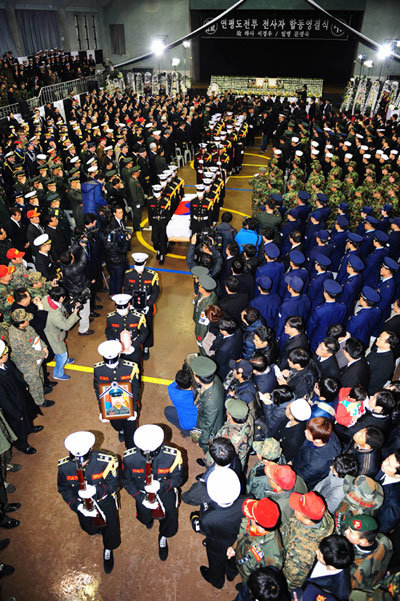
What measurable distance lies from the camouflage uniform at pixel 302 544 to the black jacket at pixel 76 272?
4.36 meters

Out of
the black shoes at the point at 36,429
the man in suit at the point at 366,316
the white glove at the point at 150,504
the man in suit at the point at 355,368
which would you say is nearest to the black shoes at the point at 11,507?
the black shoes at the point at 36,429

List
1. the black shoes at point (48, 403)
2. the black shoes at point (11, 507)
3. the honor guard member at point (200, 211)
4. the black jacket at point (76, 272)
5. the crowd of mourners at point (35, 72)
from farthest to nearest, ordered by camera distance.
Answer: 1. the crowd of mourners at point (35, 72)
2. the honor guard member at point (200, 211)
3. the black jacket at point (76, 272)
4. the black shoes at point (48, 403)
5. the black shoes at point (11, 507)

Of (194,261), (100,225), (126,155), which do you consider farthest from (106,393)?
(126,155)

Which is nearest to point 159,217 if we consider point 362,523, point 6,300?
point 6,300

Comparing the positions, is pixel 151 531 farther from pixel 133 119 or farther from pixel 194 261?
pixel 133 119

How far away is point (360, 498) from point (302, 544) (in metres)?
0.55

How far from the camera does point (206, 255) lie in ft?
19.7

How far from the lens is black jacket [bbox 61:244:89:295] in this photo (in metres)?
5.67

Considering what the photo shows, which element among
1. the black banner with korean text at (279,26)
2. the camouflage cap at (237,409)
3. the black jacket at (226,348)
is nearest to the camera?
the camouflage cap at (237,409)

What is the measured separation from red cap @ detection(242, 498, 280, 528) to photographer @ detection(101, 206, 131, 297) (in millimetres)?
4882

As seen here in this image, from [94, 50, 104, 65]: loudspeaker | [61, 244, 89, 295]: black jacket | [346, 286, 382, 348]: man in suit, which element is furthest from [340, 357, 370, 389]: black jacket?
[94, 50, 104, 65]: loudspeaker

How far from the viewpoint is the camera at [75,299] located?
219 inches

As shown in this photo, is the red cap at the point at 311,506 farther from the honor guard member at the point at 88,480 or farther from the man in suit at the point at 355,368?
the man in suit at the point at 355,368

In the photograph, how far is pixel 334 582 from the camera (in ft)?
8.48
